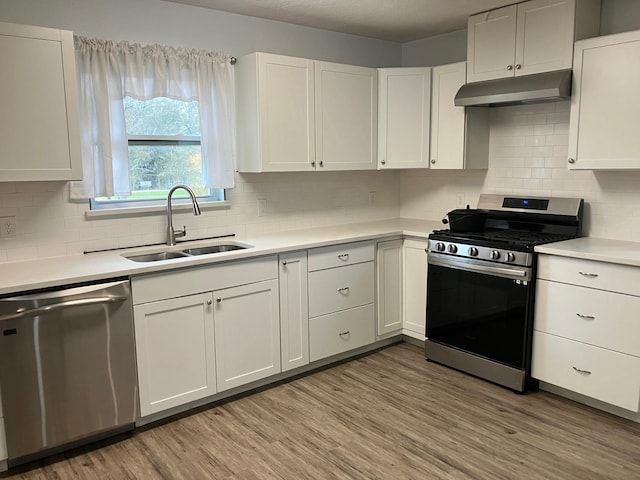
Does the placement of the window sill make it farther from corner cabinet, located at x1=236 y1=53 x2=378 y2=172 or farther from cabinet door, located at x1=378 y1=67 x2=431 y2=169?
cabinet door, located at x1=378 y1=67 x2=431 y2=169

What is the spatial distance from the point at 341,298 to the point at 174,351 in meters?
1.28

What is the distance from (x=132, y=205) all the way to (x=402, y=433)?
2.15m

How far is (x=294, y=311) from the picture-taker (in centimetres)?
352

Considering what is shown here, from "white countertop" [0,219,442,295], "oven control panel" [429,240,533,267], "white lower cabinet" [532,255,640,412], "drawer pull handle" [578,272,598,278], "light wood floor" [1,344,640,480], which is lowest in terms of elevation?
"light wood floor" [1,344,640,480]

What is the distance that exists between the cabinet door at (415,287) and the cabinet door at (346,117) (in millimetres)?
760

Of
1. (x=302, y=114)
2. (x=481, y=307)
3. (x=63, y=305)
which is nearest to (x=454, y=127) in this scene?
(x=302, y=114)

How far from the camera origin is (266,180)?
3975 millimetres

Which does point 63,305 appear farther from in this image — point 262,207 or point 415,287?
point 415,287

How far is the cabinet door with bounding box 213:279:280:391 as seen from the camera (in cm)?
317

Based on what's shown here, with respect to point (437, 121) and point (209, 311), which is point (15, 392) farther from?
point (437, 121)

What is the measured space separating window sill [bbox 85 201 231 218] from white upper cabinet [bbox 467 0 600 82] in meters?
2.01

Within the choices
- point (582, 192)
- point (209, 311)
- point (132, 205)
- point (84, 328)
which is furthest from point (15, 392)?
point (582, 192)

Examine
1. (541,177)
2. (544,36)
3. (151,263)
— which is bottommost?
(151,263)

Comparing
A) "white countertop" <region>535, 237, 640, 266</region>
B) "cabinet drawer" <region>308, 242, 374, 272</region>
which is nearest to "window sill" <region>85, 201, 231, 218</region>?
"cabinet drawer" <region>308, 242, 374, 272</region>
